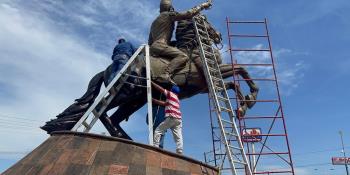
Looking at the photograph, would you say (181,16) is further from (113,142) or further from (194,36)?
(113,142)

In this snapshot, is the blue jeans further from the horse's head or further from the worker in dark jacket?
the horse's head

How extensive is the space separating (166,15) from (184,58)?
169 cm

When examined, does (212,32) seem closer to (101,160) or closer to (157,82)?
(157,82)

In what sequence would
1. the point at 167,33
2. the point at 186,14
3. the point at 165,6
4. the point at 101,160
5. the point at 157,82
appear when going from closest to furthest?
the point at 101,160 < the point at 157,82 < the point at 186,14 < the point at 167,33 < the point at 165,6

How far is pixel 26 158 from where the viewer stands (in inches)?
375

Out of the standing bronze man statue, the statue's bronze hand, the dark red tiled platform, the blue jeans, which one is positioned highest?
the statue's bronze hand

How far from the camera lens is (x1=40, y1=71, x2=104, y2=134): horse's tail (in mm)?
11953

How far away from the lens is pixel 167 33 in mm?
13336

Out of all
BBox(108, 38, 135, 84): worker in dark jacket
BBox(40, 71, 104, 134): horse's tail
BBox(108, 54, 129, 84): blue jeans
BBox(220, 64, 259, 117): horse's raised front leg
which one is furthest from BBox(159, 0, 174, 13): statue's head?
BBox(40, 71, 104, 134): horse's tail

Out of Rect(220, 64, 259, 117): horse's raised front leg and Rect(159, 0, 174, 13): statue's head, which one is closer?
Rect(220, 64, 259, 117): horse's raised front leg

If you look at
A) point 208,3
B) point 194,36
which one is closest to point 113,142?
point 194,36

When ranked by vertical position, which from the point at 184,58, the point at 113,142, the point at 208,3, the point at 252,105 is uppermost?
the point at 208,3

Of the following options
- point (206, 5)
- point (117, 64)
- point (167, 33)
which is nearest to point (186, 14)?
point (167, 33)

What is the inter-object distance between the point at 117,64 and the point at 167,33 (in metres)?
2.06
